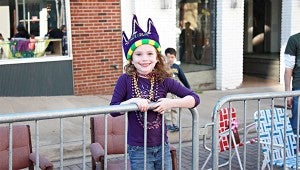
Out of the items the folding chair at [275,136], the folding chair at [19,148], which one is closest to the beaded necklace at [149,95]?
the folding chair at [19,148]

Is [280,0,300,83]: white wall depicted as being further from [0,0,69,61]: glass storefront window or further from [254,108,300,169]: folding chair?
[254,108,300,169]: folding chair

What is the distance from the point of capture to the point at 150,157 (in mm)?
3750

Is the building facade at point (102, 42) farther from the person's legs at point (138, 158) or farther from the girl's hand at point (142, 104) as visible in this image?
the girl's hand at point (142, 104)

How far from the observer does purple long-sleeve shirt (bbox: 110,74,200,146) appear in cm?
368

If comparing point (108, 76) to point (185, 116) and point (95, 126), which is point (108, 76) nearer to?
point (185, 116)

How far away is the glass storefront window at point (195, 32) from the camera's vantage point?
1285 cm

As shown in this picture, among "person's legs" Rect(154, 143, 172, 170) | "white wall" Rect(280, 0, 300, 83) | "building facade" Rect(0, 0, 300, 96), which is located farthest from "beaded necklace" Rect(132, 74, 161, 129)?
"white wall" Rect(280, 0, 300, 83)

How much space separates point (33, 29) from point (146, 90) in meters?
7.58

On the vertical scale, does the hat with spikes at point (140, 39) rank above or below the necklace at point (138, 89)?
above

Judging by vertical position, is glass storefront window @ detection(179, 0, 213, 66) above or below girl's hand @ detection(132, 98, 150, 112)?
above

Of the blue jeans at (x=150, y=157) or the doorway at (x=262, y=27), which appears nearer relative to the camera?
the blue jeans at (x=150, y=157)

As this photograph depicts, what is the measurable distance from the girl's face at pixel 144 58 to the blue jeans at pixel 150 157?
596 millimetres

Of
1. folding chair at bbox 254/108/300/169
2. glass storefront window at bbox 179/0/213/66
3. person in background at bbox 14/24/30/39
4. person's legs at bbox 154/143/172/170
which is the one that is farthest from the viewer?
glass storefront window at bbox 179/0/213/66

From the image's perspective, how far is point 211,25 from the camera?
42.6 feet
